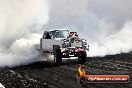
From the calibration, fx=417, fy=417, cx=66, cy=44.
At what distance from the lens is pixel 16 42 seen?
102 ft

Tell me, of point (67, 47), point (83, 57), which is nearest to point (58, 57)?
point (67, 47)

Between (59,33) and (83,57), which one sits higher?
(59,33)

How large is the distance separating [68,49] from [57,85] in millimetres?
9654

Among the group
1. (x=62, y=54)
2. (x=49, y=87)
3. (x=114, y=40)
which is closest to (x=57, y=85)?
(x=49, y=87)

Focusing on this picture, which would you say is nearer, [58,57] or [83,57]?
[58,57]

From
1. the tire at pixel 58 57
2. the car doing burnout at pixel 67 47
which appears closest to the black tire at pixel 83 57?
the car doing burnout at pixel 67 47

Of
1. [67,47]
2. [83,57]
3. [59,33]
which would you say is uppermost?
[59,33]

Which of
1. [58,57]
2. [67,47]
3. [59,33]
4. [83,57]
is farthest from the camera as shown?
[59,33]

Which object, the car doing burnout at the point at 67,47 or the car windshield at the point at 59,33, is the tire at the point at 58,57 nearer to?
the car doing burnout at the point at 67,47

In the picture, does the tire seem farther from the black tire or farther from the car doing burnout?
the black tire

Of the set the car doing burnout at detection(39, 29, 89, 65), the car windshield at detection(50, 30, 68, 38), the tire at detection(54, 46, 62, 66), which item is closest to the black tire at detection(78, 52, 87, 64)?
the car doing burnout at detection(39, 29, 89, 65)

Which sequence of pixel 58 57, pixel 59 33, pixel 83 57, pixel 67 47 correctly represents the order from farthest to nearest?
pixel 59 33 → pixel 83 57 → pixel 67 47 → pixel 58 57

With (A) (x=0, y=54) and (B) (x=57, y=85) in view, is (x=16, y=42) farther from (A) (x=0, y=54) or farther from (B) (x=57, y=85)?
(B) (x=57, y=85)

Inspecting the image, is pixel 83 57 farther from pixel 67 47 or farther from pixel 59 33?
pixel 59 33
